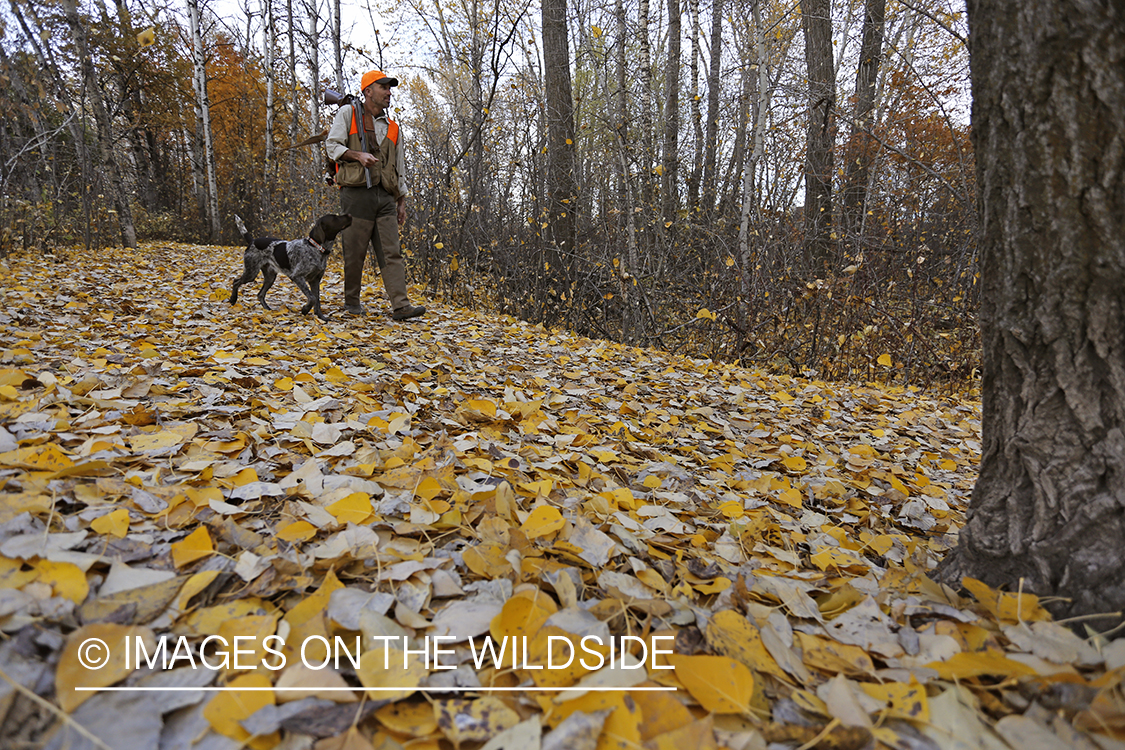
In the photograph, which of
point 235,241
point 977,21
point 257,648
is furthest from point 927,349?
point 235,241

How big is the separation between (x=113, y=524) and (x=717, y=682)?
135cm

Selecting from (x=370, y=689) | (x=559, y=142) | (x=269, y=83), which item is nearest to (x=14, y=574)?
(x=370, y=689)

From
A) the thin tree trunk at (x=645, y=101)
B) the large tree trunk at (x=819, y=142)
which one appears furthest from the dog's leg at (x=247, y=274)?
the large tree trunk at (x=819, y=142)

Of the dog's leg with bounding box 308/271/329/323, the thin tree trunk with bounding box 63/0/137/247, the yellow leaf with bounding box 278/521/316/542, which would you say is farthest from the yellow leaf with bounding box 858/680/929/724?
the thin tree trunk with bounding box 63/0/137/247

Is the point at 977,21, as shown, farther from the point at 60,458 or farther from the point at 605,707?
the point at 60,458

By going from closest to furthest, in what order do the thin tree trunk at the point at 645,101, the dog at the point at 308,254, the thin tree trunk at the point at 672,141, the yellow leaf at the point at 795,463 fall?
the yellow leaf at the point at 795,463
the dog at the point at 308,254
the thin tree trunk at the point at 645,101
the thin tree trunk at the point at 672,141

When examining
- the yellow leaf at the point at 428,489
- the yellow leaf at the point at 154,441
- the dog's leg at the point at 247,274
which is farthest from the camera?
the dog's leg at the point at 247,274

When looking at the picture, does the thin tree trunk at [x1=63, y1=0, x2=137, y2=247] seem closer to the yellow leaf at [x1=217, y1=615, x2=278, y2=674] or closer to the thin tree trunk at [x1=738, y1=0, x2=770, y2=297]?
the thin tree trunk at [x1=738, y1=0, x2=770, y2=297]

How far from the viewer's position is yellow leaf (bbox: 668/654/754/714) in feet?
2.94

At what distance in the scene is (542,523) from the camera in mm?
1411

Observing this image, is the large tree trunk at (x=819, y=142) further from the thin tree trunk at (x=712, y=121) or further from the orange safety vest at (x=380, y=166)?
the orange safety vest at (x=380, y=166)

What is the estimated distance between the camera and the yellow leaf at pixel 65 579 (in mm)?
979
